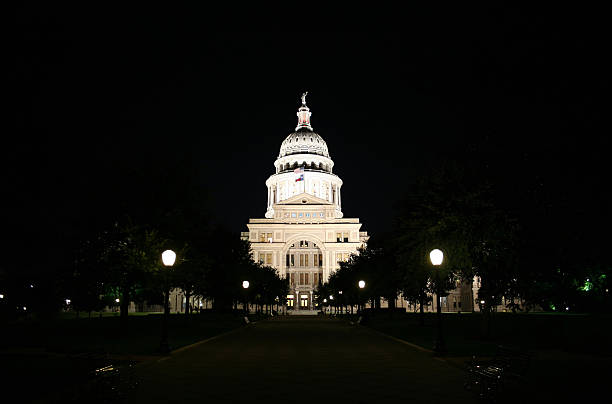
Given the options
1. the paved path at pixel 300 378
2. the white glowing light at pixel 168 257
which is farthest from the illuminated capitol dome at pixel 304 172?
the paved path at pixel 300 378

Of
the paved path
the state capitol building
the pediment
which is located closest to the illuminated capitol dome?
the pediment

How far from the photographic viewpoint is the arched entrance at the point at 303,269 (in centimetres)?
14400

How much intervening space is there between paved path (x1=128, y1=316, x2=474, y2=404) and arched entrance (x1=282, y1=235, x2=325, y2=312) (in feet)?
397

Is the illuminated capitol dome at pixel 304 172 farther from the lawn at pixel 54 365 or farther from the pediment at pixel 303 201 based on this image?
the lawn at pixel 54 365

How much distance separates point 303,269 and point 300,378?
434 ft

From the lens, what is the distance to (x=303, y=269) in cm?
14675

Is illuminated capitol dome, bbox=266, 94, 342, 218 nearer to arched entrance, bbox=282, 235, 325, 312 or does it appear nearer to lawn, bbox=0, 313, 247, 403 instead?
arched entrance, bbox=282, 235, 325, 312

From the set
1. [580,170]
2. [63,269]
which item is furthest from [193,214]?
[580,170]

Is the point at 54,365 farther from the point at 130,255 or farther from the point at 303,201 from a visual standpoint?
the point at 303,201

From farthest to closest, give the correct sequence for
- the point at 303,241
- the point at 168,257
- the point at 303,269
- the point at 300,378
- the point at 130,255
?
the point at 303,241, the point at 303,269, the point at 130,255, the point at 168,257, the point at 300,378

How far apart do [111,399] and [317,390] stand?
14.5 feet

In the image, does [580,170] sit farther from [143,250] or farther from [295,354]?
[143,250]

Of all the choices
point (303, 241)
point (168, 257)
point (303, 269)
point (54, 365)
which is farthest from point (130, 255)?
point (303, 241)

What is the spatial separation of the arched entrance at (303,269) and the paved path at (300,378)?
120978 mm
